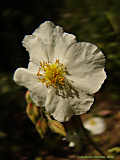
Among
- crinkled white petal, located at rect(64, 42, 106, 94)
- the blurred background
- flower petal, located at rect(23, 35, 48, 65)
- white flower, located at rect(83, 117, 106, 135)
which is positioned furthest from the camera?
white flower, located at rect(83, 117, 106, 135)

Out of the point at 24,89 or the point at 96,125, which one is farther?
the point at 24,89

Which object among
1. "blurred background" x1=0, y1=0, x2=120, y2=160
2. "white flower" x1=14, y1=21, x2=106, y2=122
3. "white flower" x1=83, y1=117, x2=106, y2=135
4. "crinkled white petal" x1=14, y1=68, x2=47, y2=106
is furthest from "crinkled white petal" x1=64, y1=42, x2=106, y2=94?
"white flower" x1=83, y1=117, x2=106, y2=135

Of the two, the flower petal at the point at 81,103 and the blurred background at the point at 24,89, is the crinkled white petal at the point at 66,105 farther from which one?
the blurred background at the point at 24,89

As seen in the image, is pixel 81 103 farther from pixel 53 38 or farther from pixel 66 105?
pixel 53 38

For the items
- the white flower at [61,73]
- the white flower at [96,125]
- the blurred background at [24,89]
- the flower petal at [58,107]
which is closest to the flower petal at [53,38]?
the white flower at [61,73]

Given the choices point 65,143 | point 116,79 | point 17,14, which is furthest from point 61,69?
point 17,14

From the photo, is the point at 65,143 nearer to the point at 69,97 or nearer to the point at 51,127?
the point at 51,127

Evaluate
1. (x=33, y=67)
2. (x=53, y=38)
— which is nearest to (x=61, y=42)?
(x=53, y=38)

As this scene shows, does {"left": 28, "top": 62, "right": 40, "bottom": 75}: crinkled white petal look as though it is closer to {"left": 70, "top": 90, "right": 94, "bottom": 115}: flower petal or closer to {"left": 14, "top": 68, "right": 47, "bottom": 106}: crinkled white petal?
{"left": 14, "top": 68, "right": 47, "bottom": 106}: crinkled white petal
